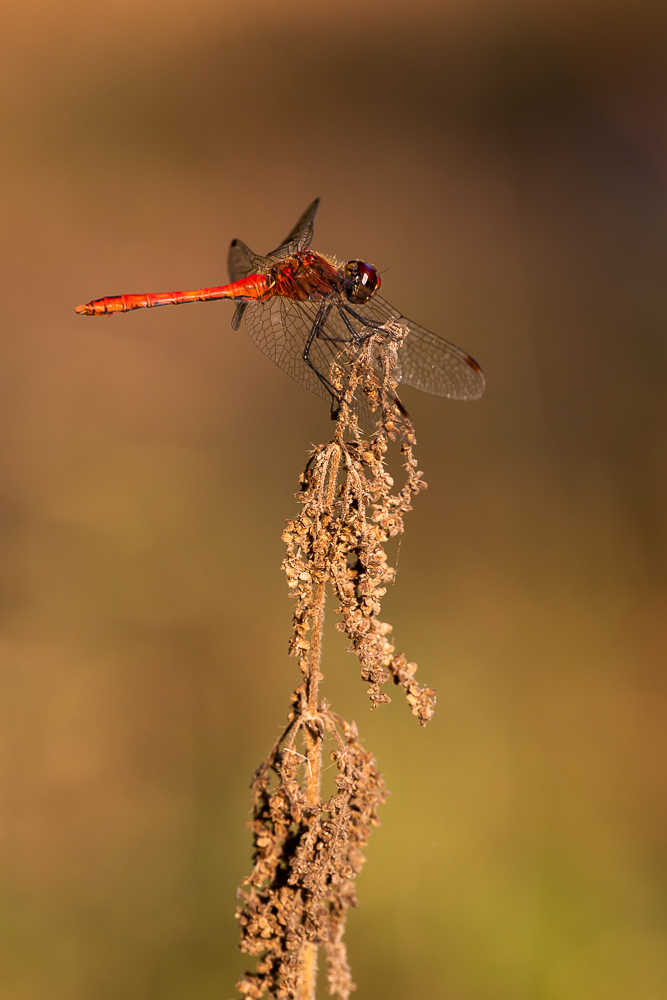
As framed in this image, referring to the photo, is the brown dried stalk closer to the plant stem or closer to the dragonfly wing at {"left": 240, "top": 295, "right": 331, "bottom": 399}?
the plant stem

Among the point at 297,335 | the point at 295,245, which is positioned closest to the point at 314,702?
the point at 297,335

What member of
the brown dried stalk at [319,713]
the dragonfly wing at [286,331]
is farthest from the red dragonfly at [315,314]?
the brown dried stalk at [319,713]

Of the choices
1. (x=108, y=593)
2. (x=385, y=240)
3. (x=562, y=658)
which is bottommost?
(x=562, y=658)

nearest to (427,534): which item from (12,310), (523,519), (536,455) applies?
(523,519)

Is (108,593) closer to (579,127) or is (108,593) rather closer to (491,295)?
(491,295)

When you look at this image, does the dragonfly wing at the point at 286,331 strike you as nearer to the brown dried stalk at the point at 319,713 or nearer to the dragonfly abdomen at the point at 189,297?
the dragonfly abdomen at the point at 189,297

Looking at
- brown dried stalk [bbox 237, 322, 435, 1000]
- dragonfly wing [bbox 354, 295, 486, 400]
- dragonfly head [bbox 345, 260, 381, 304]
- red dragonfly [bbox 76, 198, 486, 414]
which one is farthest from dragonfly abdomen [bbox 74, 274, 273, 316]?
brown dried stalk [bbox 237, 322, 435, 1000]
